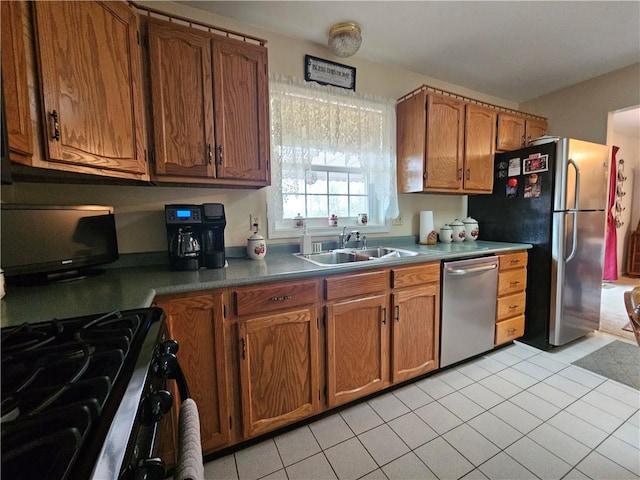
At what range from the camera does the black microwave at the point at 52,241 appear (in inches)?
44.4

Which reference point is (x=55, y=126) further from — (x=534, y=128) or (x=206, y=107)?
(x=534, y=128)

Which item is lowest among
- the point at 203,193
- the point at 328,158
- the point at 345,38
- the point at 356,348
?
the point at 356,348

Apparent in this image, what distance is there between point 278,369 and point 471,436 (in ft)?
3.59

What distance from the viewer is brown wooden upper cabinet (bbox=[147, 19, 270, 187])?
1.40 meters

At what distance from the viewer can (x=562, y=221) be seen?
2.18 metres

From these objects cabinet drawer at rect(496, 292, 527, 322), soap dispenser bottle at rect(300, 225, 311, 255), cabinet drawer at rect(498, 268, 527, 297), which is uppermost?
soap dispenser bottle at rect(300, 225, 311, 255)

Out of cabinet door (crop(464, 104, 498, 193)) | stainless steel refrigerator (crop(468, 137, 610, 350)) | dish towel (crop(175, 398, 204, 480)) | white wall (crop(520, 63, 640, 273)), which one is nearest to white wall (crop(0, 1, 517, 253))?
cabinet door (crop(464, 104, 498, 193))

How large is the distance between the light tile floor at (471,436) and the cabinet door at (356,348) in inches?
6.1

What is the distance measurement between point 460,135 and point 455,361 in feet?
6.14

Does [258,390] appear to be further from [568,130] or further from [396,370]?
[568,130]

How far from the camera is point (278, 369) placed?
4.64 ft

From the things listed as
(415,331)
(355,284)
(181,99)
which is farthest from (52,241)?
(415,331)

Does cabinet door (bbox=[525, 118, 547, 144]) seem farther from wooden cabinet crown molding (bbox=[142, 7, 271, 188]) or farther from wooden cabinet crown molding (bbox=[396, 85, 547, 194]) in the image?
wooden cabinet crown molding (bbox=[142, 7, 271, 188])

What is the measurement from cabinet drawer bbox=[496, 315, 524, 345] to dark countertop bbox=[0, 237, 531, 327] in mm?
927
